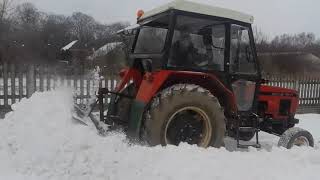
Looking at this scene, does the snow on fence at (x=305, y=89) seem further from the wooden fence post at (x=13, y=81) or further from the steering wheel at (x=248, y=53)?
the wooden fence post at (x=13, y=81)

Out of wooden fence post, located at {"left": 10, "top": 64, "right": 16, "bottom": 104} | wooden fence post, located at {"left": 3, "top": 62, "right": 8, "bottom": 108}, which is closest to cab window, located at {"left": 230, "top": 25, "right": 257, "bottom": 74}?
wooden fence post, located at {"left": 10, "top": 64, "right": 16, "bottom": 104}

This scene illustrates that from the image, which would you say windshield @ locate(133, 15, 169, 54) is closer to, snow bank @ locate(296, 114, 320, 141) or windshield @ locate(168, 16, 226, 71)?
windshield @ locate(168, 16, 226, 71)

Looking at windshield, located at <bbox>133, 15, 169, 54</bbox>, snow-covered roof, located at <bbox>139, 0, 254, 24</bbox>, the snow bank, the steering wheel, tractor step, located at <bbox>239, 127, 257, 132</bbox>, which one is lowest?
the snow bank

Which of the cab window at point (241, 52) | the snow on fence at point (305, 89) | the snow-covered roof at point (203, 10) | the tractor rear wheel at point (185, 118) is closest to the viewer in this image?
the tractor rear wheel at point (185, 118)

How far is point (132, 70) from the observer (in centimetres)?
649

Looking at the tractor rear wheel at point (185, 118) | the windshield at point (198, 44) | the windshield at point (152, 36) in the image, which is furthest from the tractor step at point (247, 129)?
the windshield at point (152, 36)

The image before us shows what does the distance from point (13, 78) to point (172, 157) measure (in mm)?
7214

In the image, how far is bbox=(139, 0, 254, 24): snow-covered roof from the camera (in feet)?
17.8

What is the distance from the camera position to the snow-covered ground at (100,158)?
4.29 metres

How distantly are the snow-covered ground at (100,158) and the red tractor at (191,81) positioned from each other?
0.46 metres

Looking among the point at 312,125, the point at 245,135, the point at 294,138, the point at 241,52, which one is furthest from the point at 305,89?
the point at 241,52

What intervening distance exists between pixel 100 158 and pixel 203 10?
2664 millimetres

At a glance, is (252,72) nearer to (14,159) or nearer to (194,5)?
(194,5)

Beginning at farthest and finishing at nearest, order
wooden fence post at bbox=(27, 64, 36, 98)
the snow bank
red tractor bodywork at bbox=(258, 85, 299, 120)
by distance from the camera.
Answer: wooden fence post at bbox=(27, 64, 36, 98) < the snow bank < red tractor bodywork at bbox=(258, 85, 299, 120)
